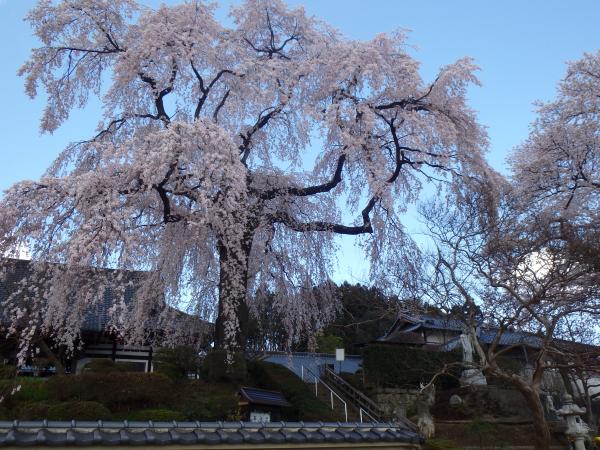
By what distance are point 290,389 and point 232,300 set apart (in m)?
3.40

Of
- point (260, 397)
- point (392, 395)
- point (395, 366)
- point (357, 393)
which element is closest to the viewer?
point (260, 397)

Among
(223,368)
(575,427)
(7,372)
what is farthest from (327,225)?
(7,372)

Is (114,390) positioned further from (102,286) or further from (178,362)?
(102,286)

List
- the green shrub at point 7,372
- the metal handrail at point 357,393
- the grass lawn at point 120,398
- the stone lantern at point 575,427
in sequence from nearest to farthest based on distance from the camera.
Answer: the grass lawn at point 120,398
the green shrub at point 7,372
the stone lantern at point 575,427
the metal handrail at point 357,393

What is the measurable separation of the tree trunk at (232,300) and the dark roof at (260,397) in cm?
124

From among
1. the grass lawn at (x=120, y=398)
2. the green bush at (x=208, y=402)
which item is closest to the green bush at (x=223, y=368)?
the grass lawn at (x=120, y=398)

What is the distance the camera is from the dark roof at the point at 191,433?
3.59 metres

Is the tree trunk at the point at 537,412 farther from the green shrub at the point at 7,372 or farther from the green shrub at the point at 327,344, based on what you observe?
the green shrub at the point at 327,344

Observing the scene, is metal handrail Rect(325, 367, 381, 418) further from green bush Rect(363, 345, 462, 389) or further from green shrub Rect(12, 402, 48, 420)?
green shrub Rect(12, 402, 48, 420)

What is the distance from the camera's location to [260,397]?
10.9m

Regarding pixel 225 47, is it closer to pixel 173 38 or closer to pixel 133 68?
pixel 173 38

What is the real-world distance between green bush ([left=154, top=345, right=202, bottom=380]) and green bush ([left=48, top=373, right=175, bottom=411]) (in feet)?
4.63

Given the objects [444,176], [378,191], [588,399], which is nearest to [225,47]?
[378,191]

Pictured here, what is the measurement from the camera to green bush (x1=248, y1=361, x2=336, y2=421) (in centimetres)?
1222
